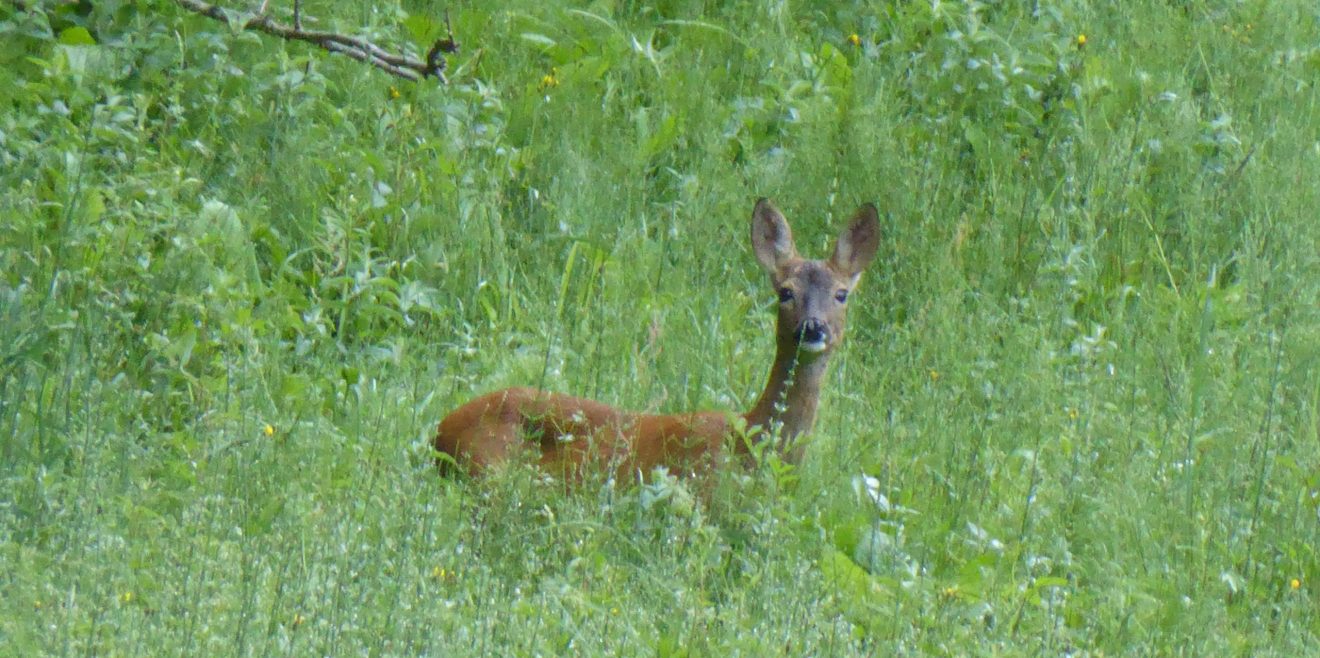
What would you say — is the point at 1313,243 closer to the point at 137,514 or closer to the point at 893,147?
the point at 893,147

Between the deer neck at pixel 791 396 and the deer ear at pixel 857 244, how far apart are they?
1.69ft

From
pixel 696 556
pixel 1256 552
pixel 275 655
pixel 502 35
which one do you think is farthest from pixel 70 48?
pixel 1256 552

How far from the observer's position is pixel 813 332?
19.6 feet

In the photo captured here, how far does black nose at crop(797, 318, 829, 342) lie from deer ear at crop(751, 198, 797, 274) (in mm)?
508

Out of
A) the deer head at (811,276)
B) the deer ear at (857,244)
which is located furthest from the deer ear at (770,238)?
the deer ear at (857,244)

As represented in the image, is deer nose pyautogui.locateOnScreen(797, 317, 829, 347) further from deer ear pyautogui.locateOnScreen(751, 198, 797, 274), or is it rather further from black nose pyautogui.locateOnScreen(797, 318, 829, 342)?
deer ear pyautogui.locateOnScreen(751, 198, 797, 274)

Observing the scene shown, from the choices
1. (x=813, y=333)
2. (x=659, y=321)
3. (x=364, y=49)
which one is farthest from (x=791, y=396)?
(x=364, y=49)

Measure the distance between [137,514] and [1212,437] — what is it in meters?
3.06

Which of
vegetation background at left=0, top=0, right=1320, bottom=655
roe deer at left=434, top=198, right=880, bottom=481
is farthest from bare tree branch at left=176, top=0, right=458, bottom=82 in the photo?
roe deer at left=434, top=198, right=880, bottom=481

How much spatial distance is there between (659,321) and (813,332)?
74cm

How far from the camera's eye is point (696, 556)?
15.8ft

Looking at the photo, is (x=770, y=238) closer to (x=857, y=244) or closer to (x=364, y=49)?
(x=857, y=244)

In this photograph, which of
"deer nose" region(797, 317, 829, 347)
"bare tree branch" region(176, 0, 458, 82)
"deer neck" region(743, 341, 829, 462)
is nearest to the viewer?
"bare tree branch" region(176, 0, 458, 82)

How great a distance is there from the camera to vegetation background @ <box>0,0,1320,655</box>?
4.45 m
